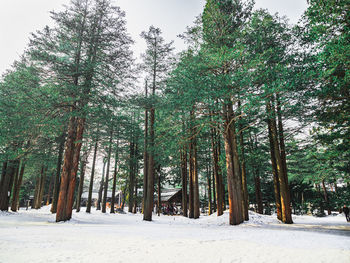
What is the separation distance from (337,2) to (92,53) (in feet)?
36.2

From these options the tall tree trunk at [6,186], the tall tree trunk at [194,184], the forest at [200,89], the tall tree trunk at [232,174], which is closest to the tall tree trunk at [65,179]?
the forest at [200,89]

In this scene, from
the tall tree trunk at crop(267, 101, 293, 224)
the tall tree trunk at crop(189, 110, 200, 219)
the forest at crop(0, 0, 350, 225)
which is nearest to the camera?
the forest at crop(0, 0, 350, 225)

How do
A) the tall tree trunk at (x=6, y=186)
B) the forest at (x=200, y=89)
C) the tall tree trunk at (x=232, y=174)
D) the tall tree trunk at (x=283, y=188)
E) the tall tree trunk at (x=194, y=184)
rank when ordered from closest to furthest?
the forest at (x=200, y=89) < the tall tree trunk at (x=232, y=174) < the tall tree trunk at (x=283, y=188) < the tall tree trunk at (x=6, y=186) < the tall tree trunk at (x=194, y=184)

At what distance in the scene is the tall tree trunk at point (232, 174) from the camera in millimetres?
10336

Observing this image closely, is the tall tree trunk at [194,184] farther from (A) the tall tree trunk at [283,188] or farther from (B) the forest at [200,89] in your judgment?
(A) the tall tree trunk at [283,188]

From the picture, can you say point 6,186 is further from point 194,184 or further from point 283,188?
point 283,188

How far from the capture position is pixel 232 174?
34.6 ft

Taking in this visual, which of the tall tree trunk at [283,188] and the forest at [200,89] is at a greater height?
the forest at [200,89]

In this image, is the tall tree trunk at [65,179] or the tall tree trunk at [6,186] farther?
the tall tree trunk at [6,186]

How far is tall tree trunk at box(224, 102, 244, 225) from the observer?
1034 centimetres

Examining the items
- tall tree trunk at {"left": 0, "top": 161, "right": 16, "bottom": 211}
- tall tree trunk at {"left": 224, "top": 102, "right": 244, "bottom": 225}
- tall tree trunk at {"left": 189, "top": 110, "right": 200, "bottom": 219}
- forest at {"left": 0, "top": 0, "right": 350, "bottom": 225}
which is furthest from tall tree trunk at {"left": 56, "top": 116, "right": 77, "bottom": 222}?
tall tree trunk at {"left": 189, "top": 110, "right": 200, "bottom": 219}

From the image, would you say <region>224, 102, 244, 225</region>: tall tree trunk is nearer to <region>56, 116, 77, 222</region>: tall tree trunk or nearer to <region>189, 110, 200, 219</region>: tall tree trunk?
<region>189, 110, 200, 219</region>: tall tree trunk

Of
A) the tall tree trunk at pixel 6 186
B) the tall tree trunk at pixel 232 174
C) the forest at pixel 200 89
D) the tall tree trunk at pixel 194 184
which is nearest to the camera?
the forest at pixel 200 89

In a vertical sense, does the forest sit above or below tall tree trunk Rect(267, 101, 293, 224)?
above
